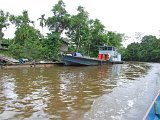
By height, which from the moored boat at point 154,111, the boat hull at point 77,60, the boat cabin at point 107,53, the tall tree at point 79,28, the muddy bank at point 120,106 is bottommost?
the muddy bank at point 120,106

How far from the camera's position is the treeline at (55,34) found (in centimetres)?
3621

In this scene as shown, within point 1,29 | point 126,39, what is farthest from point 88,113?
point 126,39

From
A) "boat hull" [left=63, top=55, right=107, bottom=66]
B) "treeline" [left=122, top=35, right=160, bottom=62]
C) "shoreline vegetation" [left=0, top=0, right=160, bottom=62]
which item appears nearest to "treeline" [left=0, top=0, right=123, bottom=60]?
"shoreline vegetation" [left=0, top=0, right=160, bottom=62]

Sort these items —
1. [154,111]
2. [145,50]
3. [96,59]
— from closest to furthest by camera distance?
[154,111] < [96,59] < [145,50]

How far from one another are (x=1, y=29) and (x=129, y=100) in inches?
1353

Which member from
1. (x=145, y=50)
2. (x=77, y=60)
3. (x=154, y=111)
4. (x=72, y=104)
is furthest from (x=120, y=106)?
(x=145, y=50)

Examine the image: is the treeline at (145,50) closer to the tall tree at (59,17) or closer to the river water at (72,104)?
the tall tree at (59,17)

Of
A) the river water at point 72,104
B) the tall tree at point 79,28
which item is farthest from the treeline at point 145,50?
the river water at point 72,104

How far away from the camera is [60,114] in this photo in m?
8.52

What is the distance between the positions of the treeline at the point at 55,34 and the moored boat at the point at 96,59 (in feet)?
11.8

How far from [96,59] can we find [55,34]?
27.1ft

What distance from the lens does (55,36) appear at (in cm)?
4053

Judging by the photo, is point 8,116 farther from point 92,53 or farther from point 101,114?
point 92,53

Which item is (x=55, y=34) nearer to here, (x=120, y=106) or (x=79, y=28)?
(x=79, y=28)
